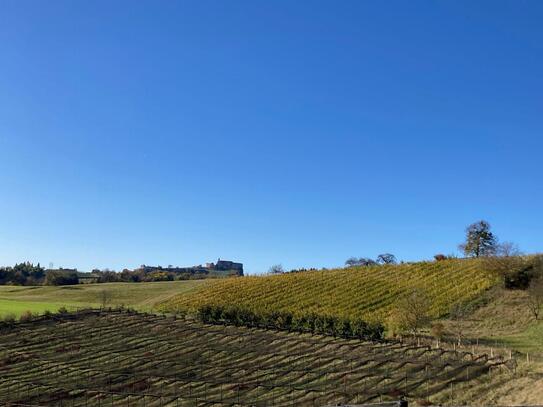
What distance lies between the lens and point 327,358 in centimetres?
3002

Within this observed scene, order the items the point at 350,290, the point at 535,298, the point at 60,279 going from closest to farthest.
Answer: the point at 535,298 → the point at 350,290 → the point at 60,279

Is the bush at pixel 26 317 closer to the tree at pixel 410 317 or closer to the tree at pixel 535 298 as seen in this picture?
the tree at pixel 410 317

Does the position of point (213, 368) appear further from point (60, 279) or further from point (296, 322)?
point (60, 279)

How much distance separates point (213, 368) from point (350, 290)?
34518 millimetres

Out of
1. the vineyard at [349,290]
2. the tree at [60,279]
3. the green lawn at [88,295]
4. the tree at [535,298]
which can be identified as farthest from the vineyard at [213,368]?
the tree at [60,279]

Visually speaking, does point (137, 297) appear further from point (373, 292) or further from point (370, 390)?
point (370, 390)

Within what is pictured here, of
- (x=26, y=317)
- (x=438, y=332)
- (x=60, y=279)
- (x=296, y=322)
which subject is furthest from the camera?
(x=60, y=279)

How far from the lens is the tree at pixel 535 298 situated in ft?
152

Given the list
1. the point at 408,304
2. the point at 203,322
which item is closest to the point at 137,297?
the point at 203,322

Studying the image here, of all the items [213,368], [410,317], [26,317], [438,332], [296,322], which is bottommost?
→ [213,368]

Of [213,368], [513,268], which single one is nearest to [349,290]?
[513,268]

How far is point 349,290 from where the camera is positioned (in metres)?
61.2

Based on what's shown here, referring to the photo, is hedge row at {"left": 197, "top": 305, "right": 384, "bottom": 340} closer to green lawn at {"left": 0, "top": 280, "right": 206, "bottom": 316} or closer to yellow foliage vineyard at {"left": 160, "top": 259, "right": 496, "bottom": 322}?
yellow foliage vineyard at {"left": 160, "top": 259, "right": 496, "bottom": 322}

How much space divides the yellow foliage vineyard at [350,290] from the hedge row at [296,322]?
4552 mm
